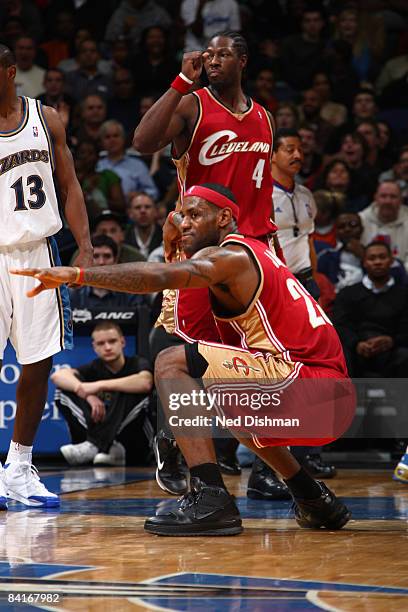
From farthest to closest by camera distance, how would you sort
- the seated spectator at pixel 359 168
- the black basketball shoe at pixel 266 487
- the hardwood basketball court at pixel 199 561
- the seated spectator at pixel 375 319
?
1. the seated spectator at pixel 359 168
2. the seated spectator at pixel 375 319
3. the black basketball shoe at pixel 266 487
4. the hardwood basketball court at pixel 199 561

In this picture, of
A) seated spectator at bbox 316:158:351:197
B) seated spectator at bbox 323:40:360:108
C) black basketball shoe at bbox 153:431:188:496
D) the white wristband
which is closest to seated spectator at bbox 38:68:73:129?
seated spectator at bbox 316:158:351:197

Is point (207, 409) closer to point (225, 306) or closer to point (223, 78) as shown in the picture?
point (225, 306)

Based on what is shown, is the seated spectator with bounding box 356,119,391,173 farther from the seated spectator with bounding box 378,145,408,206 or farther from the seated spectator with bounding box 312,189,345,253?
the seated spectator with bounding box 312,189,345,253

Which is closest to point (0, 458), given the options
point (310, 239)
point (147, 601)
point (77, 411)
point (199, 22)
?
point (77, 411)

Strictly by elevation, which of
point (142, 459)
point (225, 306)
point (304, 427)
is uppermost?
point (225, 306)

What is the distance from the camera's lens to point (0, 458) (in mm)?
7820

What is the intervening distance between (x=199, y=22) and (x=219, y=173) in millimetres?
7540

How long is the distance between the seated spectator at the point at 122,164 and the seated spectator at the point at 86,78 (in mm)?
1352

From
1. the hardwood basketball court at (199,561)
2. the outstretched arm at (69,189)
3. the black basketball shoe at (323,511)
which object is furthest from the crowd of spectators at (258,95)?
the black basketball shoe at (323,511)

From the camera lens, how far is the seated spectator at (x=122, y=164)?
10516mm

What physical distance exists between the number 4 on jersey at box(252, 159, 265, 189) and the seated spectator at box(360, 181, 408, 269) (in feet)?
14.0

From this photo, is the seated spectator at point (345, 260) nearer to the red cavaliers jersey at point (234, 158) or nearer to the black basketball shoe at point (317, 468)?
the black basketball shoe at point (317, 468)

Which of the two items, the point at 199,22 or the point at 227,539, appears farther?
the point at 199,22

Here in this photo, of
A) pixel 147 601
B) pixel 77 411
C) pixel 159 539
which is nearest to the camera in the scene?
pixel 147 601
